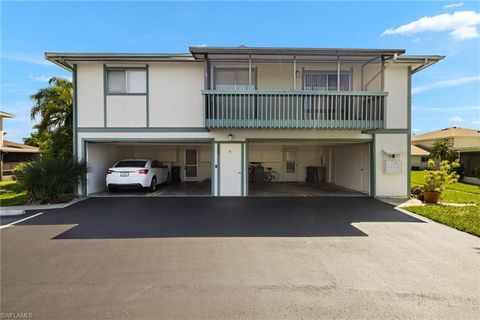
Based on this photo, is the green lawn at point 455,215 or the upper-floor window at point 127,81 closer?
the green lawn at point 455,215

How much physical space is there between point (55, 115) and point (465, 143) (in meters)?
40.8

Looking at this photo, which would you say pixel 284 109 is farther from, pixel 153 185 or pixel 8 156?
pixel 8 156

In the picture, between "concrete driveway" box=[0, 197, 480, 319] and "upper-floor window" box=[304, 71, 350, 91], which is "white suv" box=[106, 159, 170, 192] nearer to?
"concrete driveway" box=[0, 197, 480, 319]

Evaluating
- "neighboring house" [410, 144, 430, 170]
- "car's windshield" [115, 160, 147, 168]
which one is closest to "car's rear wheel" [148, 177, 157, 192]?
"car's windshield" [115, 160, 147, 168]

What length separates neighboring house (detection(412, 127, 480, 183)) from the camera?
18.9m

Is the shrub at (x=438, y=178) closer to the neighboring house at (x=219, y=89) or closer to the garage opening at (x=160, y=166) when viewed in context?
the neighboring house at (x=219, y=89)

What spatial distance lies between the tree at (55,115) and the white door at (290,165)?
39.0 feet

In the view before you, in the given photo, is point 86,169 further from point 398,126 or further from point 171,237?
point 398,126

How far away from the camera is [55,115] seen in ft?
47.5

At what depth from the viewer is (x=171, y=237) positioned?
6.08 m

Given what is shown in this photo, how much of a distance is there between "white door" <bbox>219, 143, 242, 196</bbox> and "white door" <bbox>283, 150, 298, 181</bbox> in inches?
282

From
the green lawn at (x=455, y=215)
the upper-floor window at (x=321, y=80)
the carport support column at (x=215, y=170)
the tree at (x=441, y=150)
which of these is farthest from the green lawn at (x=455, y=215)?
the tree at (x=441, y=150)

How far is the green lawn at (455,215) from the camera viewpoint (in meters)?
6.98

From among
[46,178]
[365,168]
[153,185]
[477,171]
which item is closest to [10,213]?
[46,178]
